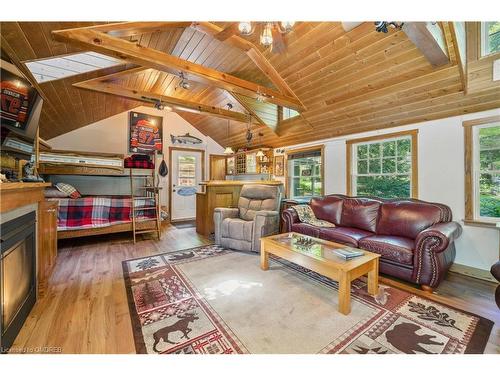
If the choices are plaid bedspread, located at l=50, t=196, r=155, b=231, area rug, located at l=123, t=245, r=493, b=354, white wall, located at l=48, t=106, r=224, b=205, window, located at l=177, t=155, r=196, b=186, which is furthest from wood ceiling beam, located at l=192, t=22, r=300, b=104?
window, located at l=177, t=155, r=196, b=186

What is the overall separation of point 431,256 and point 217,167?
19.6 ft

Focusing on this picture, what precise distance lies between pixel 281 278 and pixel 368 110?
3.03 meters

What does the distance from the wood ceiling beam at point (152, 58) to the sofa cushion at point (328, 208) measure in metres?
1.88

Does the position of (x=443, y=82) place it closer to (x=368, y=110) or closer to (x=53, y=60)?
(x=368, y=110)

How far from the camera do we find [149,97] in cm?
421

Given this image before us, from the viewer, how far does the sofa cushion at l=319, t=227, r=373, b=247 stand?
2773mm

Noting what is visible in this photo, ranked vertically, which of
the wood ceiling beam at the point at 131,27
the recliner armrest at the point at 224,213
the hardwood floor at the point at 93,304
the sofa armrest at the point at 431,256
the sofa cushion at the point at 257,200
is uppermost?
the wood ceiling beam at the point at 131,27

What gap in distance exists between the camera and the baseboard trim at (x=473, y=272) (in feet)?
8.46

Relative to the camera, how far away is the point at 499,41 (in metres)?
2.28

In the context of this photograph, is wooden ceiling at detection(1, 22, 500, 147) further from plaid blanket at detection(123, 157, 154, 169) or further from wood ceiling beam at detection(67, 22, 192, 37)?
plaid blanket at detection(123, 157, 154, 169)

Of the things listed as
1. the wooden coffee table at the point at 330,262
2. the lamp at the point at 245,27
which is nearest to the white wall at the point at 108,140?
the wooden coffee table at the point at 330,262

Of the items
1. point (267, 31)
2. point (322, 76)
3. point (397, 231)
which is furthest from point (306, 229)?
point (267, 31)

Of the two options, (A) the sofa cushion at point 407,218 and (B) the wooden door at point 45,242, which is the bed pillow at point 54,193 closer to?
(B) the wooden door at point 45,242

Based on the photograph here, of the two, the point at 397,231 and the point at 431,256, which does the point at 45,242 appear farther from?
the point at 397,231
